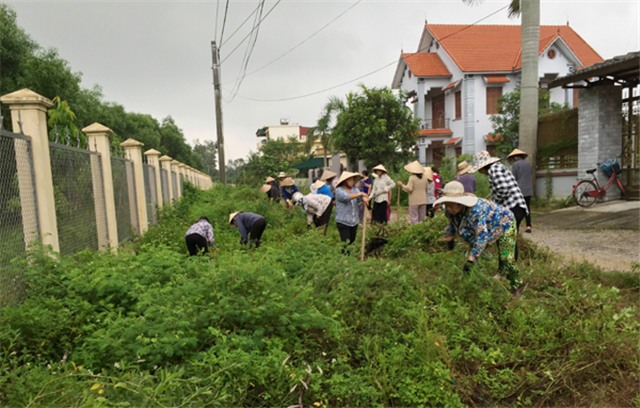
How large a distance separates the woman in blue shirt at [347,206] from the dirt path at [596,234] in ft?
9.15

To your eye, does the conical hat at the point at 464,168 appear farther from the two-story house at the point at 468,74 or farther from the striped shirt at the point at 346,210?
the two-story house at the point at 468,74

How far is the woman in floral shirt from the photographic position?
394cm

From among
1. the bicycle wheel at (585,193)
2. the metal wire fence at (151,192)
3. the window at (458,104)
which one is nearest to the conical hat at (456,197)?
the metal wire fence at (151,192)

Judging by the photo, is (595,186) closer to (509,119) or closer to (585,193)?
(585,193)

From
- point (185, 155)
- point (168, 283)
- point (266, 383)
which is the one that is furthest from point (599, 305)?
point (185, 155)

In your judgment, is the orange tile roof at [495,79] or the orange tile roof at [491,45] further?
the orange tile roof at [491,45]

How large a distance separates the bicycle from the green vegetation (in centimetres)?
742

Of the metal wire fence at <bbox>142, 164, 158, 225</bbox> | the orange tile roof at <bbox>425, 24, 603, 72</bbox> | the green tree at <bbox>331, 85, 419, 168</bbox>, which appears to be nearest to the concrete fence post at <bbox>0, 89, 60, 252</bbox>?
the metal wire fence at <bbox>142, 164, 158, 225</bbox>

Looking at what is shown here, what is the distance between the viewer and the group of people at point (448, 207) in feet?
13.2

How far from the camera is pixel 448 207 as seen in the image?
13.5ft

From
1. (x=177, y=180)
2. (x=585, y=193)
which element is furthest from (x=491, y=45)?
(x=177, y=180)

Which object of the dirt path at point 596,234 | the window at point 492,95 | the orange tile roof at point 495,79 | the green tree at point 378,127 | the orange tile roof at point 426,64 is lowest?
the dirt path at point 596,234

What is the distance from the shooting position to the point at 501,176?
17.9ft

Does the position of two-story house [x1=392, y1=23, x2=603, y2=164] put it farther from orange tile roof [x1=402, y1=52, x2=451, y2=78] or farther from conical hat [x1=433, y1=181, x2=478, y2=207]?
conical hat [x1=433, y1=181, x2=478, y2=207]
